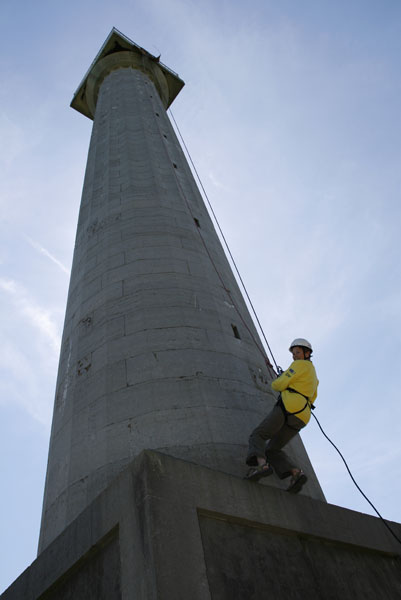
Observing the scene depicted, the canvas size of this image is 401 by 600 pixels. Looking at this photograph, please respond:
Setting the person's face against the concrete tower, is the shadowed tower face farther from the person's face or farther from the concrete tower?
the person's face

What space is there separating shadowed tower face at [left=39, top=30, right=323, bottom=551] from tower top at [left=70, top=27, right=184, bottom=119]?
13.0 m

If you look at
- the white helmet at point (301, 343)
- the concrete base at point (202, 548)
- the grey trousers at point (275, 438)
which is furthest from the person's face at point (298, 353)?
the concrete base at point (202, 548)

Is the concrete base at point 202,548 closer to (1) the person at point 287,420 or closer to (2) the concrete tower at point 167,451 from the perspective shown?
(2) the concrete tower at point 167,451

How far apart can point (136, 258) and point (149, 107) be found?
41.3 ft

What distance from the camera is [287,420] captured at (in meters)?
6.71

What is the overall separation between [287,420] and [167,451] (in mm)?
1603

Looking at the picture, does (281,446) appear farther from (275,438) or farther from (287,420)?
(287,420)

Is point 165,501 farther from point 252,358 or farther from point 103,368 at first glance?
point 252,358


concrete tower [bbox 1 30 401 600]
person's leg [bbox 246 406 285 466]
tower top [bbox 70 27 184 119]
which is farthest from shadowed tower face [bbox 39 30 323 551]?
tower top [bbox 70 27 184 119]

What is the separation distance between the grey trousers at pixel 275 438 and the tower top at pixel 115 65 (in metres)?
23.3

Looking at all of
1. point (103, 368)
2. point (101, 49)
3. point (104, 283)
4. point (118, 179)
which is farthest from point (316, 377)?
point (101, 49)

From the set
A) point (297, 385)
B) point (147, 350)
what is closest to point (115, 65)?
point (147, 350)

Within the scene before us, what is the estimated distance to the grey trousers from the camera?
6.46 m

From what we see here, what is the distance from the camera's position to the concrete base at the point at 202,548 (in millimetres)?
4703
